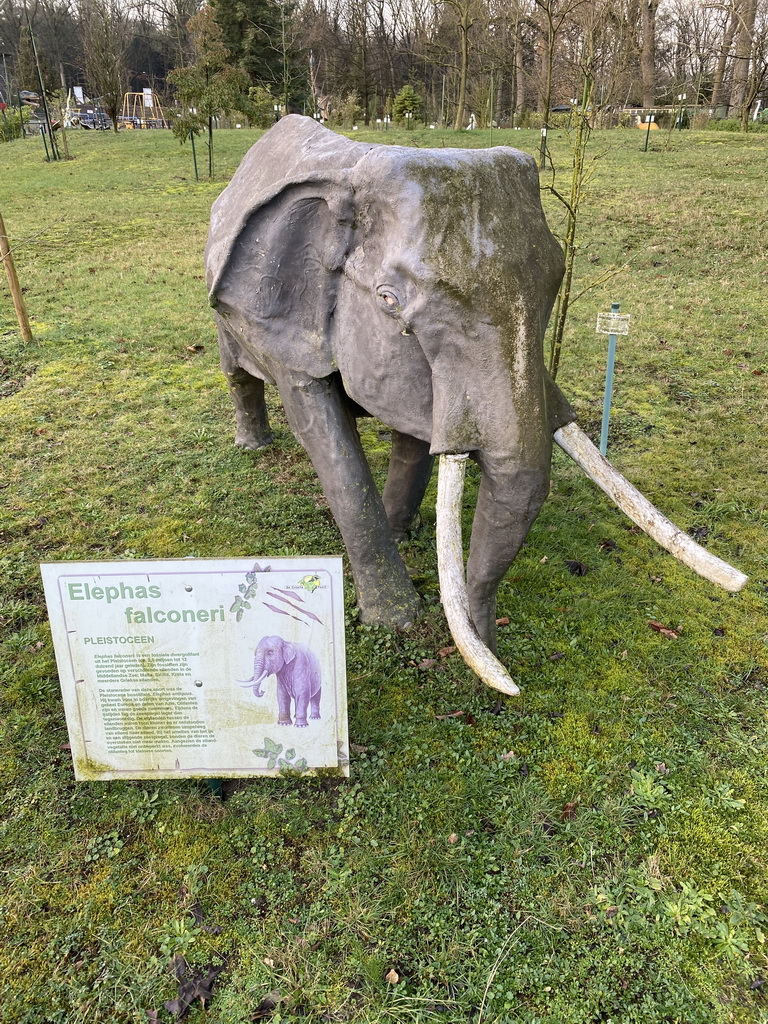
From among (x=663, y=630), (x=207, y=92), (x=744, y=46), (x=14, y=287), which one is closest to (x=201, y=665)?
(x=663, y=630)

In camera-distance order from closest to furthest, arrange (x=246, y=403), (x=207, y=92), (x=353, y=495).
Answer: (x=353, y=495), (x=246, y=403), (x=207, y=92)

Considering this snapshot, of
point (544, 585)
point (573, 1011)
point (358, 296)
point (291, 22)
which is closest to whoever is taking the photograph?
point (573, 1011)

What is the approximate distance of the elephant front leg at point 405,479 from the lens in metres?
4.78

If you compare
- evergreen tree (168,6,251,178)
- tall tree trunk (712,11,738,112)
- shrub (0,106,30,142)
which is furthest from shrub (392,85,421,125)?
shrub (0,106,30,142)

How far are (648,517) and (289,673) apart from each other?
1710 mm

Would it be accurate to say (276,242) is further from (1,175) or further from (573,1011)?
(1,175)

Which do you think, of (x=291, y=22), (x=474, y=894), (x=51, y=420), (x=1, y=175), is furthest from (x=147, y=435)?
(x=291, y=22)

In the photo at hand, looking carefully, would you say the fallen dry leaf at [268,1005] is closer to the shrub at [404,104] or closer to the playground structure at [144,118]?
the shrub at [404,104]

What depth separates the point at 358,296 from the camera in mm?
3441

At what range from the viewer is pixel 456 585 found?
2994 millimetres

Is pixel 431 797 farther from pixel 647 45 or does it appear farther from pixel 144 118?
pixel 144 118

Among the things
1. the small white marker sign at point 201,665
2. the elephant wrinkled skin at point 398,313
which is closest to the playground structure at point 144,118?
the elephant wrinkled skin at point 398,313

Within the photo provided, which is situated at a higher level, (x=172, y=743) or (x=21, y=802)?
(x=172, y=743)

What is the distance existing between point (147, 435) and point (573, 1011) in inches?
236
